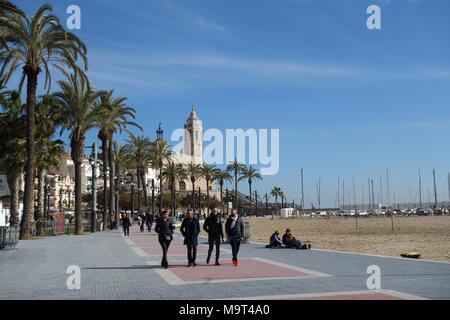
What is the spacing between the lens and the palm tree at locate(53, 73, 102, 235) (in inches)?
1254

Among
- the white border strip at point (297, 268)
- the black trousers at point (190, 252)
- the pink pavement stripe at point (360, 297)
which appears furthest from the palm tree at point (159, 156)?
the pink pavement stripe at point (360, 297)

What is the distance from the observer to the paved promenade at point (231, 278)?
8.12 meters

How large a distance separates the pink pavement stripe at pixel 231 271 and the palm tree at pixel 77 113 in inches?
852

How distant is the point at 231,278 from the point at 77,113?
82.4ft

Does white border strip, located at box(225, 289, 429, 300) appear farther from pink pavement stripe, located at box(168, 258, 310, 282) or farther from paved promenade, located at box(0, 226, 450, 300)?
pink pavement stripe, located at box(168, 258, 310, 282)

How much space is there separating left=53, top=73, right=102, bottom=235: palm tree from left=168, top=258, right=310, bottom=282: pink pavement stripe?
21.6 m

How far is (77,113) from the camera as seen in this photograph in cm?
3216

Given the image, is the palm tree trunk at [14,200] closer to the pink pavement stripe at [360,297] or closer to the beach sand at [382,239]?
the beach sand at [382,239]

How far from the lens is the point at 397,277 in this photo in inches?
386

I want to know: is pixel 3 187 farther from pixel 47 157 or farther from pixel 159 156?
pixel 159 156

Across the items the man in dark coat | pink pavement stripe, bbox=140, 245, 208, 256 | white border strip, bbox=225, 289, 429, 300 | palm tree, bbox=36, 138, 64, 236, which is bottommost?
pink pavement stripe, bbox=140, 245, 208, 256

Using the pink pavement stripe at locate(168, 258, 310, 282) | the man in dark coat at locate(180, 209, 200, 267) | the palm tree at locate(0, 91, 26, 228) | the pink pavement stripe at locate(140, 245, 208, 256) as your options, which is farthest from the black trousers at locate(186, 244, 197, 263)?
the palm tree at locate(0, 91, 26, 228)
